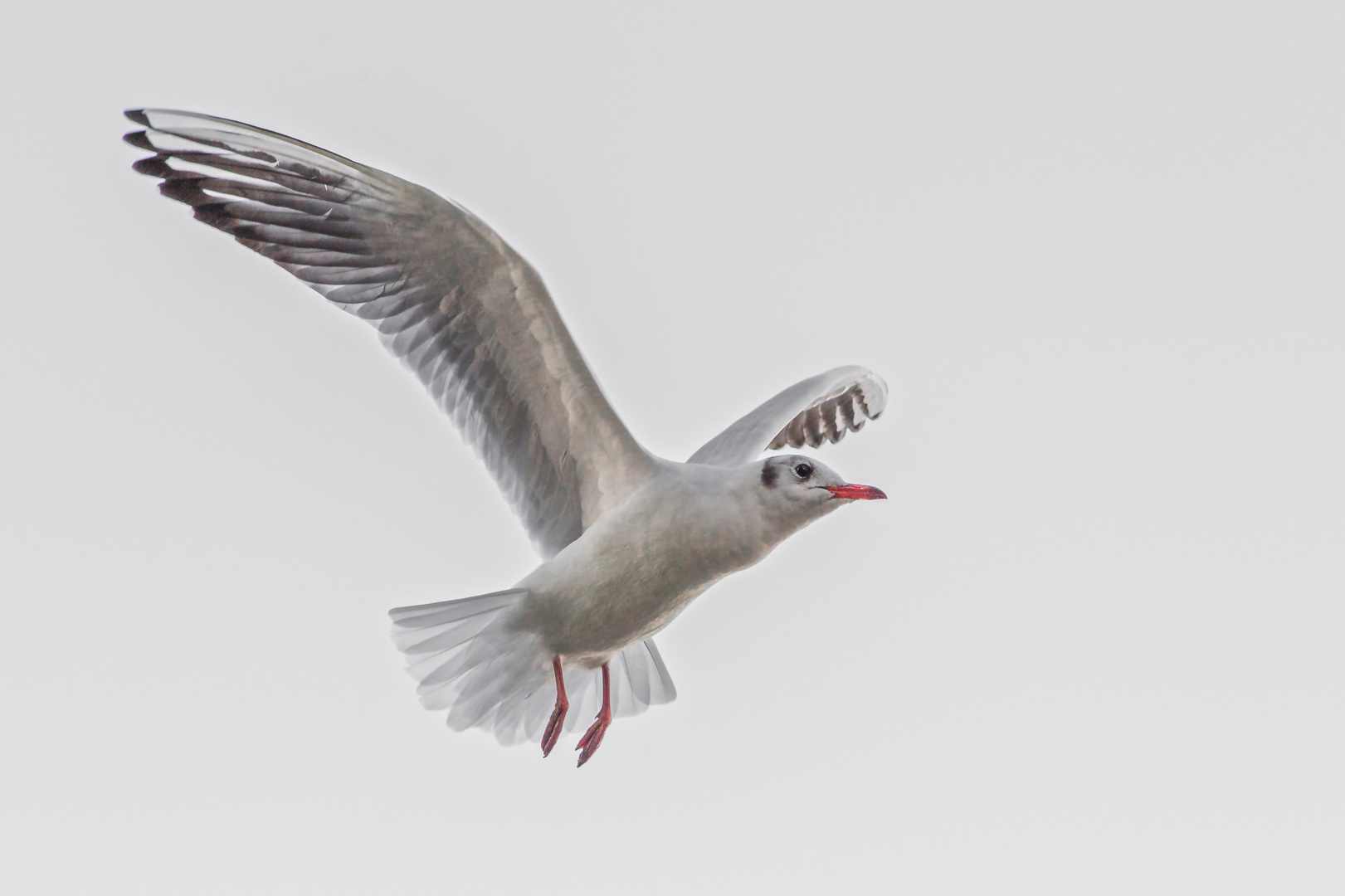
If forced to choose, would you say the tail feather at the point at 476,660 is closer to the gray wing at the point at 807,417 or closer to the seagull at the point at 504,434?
the seagull at the point at 504,434

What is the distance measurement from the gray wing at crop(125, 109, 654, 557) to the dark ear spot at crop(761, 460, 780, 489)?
456mm

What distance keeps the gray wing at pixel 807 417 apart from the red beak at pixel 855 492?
92 cm

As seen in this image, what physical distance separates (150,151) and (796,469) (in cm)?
234

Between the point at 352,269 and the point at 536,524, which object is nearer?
the point at 352,269

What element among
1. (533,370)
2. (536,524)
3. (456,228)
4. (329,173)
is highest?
(329,173)

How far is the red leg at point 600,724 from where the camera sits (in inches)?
223

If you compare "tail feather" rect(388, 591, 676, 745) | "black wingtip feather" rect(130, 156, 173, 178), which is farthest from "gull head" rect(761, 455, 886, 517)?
"black wingtip feather" rect(130, 156, 173, 178)

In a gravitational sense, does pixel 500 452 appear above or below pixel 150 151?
below

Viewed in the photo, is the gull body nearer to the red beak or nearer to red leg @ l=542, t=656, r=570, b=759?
the red beak

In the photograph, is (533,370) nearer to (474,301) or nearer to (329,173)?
(474,301)

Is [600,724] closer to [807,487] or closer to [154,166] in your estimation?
[807,487]

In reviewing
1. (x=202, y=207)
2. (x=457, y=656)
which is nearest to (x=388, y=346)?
(x=202, y=207)

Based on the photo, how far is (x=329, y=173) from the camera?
5215 millimetres

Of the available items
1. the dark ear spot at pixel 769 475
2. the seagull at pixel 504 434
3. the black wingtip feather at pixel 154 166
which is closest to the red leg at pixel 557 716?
the seagull at pixel 504 434
